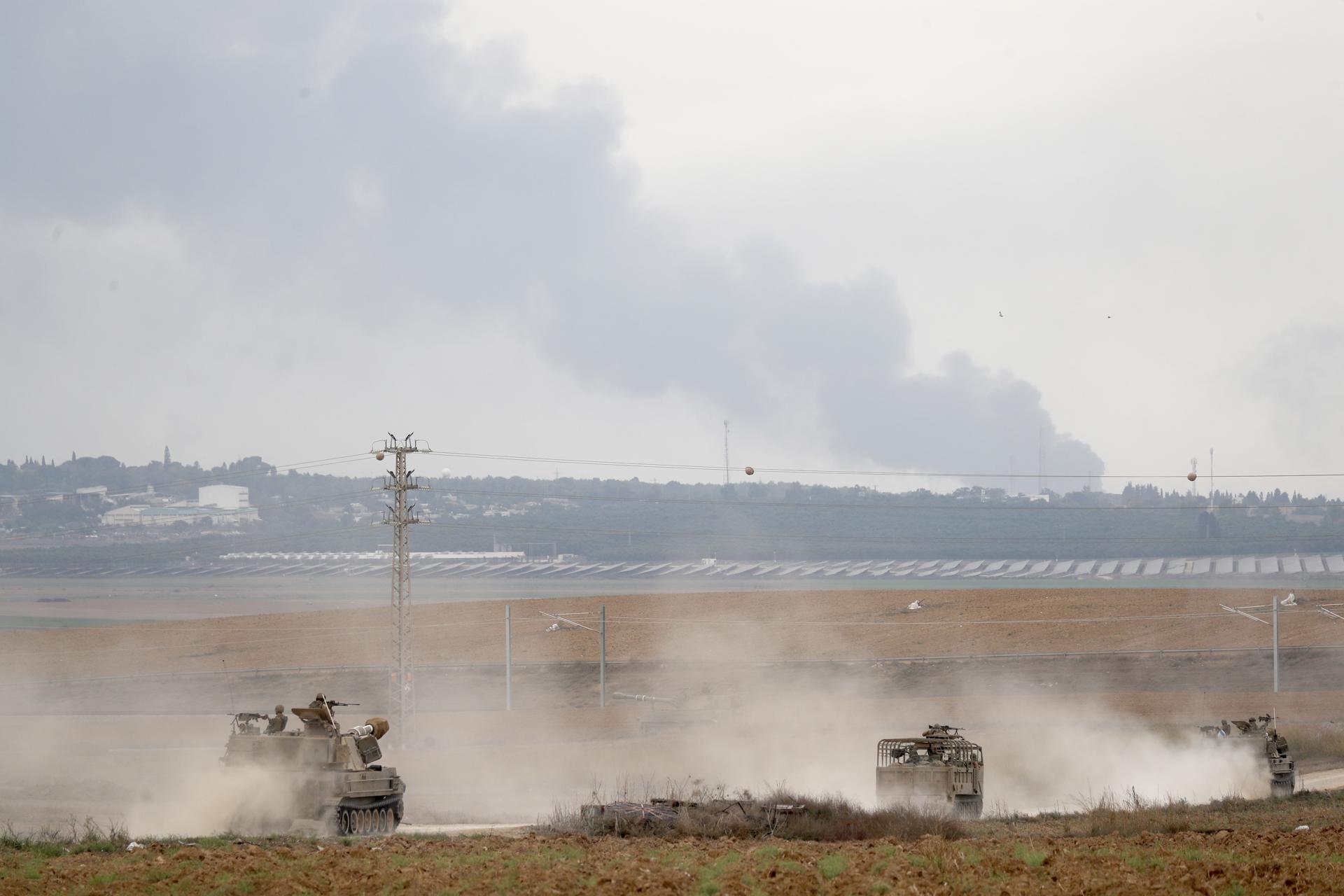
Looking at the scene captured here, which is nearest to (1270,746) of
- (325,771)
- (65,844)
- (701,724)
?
(701,724)

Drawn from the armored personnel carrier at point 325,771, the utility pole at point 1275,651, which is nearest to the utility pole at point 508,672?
the armored personnel carrier at point 325,771

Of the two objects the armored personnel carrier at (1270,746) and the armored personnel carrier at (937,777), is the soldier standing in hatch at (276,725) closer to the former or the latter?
the armored personnel carrier at (937,777)

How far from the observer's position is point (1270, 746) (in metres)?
46.1

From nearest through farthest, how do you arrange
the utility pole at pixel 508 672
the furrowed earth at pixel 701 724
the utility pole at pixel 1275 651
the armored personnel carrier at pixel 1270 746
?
the furrowed earth at pixel 701 724 < the armored personnel carrier at pixel 1270 746 < the utility pole at pixel 508 672 < the utility pole at pixel 1275 651

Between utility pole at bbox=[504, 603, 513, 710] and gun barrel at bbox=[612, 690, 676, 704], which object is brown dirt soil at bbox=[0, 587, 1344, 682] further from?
gun barrel at bbox=[612, 690, 676, 704]

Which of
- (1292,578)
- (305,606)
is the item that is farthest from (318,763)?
(1292,578)

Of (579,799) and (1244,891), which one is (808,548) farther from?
(1244,891)

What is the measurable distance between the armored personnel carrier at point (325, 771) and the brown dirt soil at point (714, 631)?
5411 cm

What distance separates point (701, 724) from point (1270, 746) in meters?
27.3

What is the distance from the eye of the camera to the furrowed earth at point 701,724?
22656 millimetres

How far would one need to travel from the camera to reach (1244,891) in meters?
20.2

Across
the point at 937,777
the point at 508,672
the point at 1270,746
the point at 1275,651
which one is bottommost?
the point at 508,672

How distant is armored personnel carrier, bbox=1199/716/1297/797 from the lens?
149ft

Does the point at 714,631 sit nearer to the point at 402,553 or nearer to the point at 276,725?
the point at 402,553
